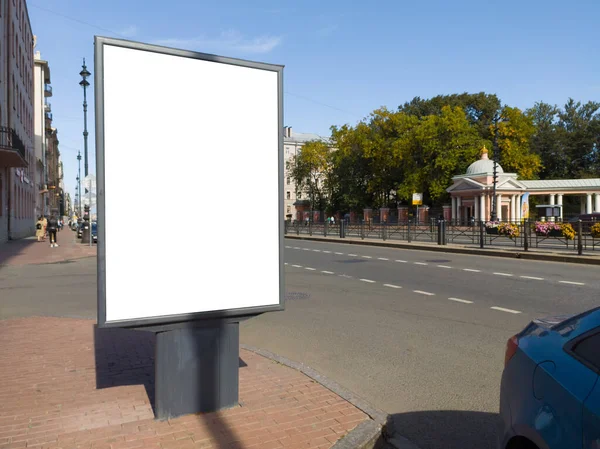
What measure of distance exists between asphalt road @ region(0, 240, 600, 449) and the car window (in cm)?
180

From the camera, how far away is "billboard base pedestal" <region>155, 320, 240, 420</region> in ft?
13.8

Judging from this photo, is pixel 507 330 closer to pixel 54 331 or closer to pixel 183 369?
pixel 183 369

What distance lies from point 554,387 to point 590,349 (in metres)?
0.25

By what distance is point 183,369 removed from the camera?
14.0 ft

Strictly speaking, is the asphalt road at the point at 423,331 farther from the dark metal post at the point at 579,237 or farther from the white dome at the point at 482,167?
the white dome at the point at 482,167

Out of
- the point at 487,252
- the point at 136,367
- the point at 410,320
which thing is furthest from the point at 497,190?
the point at 136,367

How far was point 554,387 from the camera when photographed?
8.11 ft

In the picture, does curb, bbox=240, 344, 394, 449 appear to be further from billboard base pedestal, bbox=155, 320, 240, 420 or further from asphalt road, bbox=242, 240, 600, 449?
billboard base pedestal, bbox=155, 320, 240, 420

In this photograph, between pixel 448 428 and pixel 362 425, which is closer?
pixel 362 425

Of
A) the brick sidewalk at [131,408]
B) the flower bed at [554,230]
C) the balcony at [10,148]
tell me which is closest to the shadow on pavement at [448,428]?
the brick sidewalk at [131,408]

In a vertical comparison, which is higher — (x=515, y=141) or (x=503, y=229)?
(x=515, y=141)

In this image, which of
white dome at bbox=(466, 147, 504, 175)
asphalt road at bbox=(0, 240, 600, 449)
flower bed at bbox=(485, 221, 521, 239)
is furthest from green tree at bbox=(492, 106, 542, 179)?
asphalt road at bbox=(0, 240, 600, 449)

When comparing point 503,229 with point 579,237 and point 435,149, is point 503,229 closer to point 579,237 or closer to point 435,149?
point 579,237

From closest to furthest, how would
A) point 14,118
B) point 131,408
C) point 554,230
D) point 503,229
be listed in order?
point 131,408 < point 554,230 < point 503,229 < point 14,118
